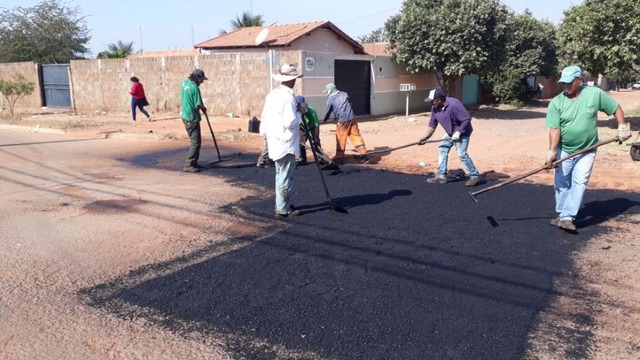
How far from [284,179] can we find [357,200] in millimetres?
1354

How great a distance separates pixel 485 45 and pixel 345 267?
15729mm

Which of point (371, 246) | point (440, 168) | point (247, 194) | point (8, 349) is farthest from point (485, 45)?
point (8, 349)

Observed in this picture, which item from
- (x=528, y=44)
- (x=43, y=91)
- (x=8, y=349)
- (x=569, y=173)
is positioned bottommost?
(x=8, y=349)

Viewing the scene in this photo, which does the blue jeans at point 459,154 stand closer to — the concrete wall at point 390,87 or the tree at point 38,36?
the concrete wall at point 390,87

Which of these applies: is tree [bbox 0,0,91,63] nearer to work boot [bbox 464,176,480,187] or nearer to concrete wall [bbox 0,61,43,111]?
concrete wall [bbox 0,61,43,111]

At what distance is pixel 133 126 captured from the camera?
50.1 feet

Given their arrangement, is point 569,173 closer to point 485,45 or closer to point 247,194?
point 247,194

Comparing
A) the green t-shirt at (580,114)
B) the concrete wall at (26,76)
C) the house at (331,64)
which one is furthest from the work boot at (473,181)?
the concrete wall at (26,76)

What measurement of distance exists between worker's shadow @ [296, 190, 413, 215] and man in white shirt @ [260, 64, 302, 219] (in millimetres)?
574

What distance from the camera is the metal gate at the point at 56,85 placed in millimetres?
21984

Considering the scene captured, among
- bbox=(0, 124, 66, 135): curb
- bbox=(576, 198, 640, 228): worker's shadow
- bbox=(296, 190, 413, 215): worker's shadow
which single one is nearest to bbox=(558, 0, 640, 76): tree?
bbox=(576, 198, 640, 228): worker's shadow

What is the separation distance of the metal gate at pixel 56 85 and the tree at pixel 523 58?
19781mm

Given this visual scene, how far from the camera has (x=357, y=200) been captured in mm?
6699

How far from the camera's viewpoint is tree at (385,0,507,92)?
57.3ft
